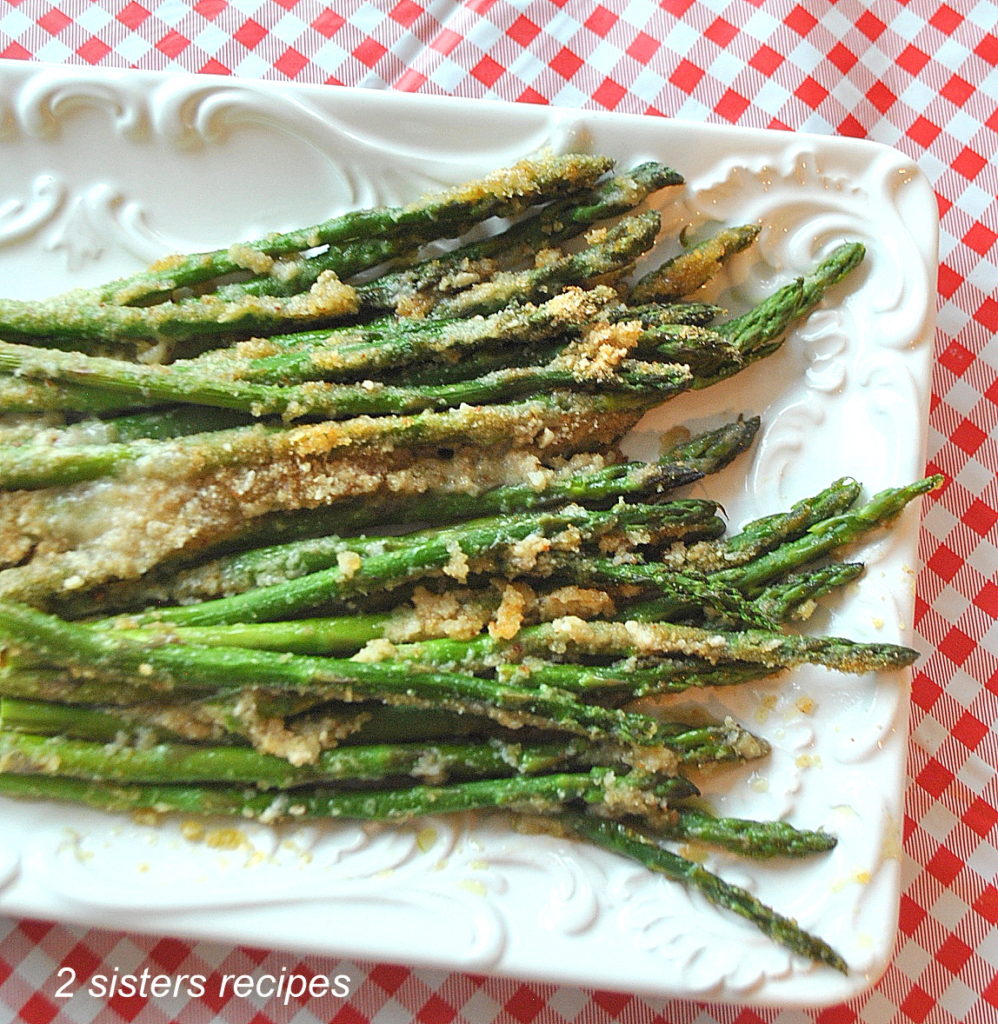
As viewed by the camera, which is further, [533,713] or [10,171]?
[10,171]

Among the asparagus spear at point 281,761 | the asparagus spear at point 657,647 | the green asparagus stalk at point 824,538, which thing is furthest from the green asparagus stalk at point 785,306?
the asparagus spear at point 281,761

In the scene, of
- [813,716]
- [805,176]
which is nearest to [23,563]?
[813,716]

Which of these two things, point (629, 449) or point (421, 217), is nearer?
point (421, 217)

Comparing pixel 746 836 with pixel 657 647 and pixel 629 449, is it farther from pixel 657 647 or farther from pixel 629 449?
pixel 629 449

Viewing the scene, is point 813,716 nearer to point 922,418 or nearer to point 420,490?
point 922,418

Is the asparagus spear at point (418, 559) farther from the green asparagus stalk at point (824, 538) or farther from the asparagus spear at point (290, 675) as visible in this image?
the green asparagus stalk at point (824, 538)

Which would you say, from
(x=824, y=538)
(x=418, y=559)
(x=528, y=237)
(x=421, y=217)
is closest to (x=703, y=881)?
(x=824, y=538)

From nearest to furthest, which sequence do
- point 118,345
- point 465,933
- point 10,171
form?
point 465,933 → point 118,345 → point 10,171
